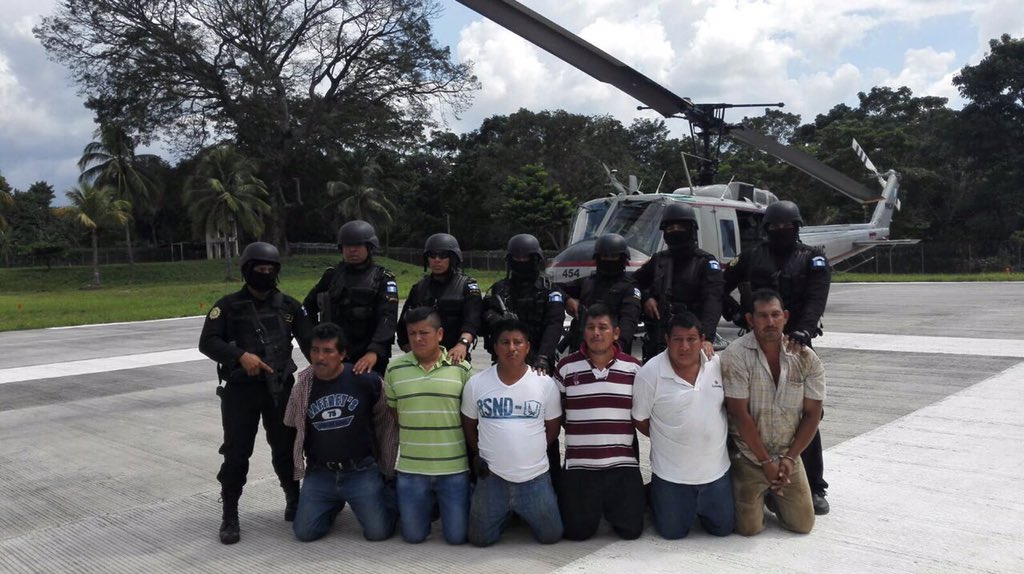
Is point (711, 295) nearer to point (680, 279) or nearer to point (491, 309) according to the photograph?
point (680, 279)

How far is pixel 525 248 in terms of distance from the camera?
486cm

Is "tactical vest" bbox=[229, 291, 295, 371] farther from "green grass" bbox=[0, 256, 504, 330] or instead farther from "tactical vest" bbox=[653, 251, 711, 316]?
"green grass" bbox=[0, 256, 504, 330]

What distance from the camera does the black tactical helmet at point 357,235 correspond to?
4.84m

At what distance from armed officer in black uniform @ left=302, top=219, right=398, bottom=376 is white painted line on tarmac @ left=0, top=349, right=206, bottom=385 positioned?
7466 millimetres

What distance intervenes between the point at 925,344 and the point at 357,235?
9149 millimetres

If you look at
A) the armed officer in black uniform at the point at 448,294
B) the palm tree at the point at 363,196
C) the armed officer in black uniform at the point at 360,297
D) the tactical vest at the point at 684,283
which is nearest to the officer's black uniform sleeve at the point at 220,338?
the armed officer in black uniform at the point at 360,297

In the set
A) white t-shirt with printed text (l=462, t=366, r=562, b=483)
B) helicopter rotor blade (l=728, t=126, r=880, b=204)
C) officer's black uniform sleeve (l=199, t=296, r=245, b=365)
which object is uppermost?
helicopter rotor blade (l=728, t=126, r=880, b=204)

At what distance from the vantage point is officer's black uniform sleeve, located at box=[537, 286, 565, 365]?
4.70 m

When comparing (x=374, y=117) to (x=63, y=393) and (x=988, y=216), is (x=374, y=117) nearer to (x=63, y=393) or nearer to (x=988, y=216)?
(x=988, y=216)

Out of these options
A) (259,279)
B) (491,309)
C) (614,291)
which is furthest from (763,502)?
(259,279)

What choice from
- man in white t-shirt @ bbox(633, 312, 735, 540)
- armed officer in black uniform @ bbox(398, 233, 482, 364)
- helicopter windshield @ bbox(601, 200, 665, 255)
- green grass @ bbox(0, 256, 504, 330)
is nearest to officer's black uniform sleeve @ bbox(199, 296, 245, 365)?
armed officer in black uniform @ bbox(398, 233, 482, 364)

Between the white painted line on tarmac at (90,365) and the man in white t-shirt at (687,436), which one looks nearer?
the man in white t-shirt at (687,436)

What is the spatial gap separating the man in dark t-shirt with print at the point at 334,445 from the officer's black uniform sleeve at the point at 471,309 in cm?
74

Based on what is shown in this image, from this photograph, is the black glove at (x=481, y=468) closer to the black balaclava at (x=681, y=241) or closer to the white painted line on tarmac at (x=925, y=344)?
the black balaclava at (x=681, y=241)
